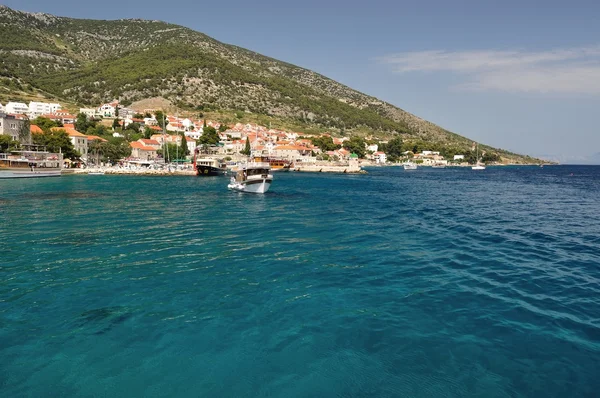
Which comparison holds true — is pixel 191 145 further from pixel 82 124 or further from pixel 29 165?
pixel 29 165

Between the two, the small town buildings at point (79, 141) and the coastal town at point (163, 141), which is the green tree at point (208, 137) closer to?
the coastal town at point (163, 141)

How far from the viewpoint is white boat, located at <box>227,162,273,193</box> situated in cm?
4184

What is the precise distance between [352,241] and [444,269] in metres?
5.55

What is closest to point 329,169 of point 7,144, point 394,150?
point 394,150

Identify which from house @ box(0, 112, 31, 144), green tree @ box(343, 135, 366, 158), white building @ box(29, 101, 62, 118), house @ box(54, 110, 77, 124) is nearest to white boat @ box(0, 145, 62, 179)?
house @ box(0, 112, 31, 144)

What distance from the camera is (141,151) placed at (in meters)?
99.2

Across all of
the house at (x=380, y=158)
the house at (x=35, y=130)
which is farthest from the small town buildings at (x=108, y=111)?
the house at (x=380, y=158)

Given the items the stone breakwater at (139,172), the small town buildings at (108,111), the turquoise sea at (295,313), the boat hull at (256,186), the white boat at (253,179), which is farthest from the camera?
the small town buildings at (108,111)

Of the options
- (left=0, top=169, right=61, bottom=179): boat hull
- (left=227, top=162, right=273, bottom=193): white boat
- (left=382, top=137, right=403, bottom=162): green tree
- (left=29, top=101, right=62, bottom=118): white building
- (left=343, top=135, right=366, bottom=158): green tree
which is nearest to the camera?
(left=227, top=162, right=273, bottom=193): white boat

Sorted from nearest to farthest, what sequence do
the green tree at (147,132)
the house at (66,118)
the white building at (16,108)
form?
the house at (66,118) → the white building at (16,108) → the green tree at (147,132)

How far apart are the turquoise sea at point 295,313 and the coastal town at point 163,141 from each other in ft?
193

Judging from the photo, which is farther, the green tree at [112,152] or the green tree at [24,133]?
the green tree at [112,152]

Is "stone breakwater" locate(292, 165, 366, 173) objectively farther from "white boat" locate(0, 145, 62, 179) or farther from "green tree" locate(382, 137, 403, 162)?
"green tree" locate(382, 137, 403, 162)

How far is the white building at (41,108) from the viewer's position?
390 feet
